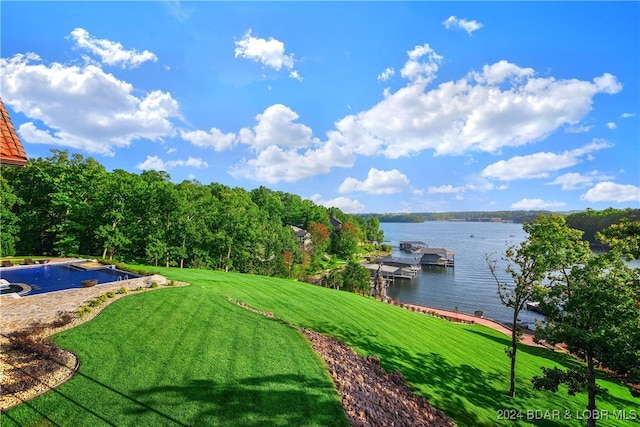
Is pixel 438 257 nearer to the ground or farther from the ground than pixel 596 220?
nearer to the ground

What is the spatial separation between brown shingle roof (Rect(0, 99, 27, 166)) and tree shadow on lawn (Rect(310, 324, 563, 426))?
37.9 ft

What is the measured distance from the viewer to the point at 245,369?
27.8 ft

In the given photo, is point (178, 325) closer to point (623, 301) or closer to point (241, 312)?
point (241, 312)

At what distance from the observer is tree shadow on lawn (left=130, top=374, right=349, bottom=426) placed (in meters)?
6.65

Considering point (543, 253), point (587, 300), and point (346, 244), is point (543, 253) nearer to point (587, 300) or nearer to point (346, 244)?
point (587, 300)

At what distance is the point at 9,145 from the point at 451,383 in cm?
1519

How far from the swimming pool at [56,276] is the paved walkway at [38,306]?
15.9 ft

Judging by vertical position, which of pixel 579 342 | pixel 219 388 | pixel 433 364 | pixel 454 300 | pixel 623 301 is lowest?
pixel 454 300

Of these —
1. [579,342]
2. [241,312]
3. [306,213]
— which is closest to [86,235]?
[241,312]

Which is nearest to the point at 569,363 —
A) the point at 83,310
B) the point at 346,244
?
the point at 83,310

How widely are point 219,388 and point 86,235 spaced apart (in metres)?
37.3

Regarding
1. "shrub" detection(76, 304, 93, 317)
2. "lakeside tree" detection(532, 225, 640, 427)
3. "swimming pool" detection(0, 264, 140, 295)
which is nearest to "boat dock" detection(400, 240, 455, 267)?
"lakeside tree" detection(532, 225, 640, 427)

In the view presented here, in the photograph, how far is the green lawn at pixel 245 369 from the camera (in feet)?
22.3

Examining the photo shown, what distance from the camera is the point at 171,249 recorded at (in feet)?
112
